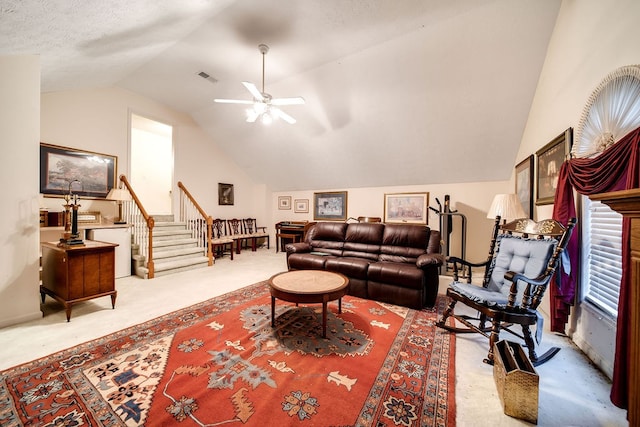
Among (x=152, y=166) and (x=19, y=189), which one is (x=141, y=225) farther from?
(x=152, y=166)

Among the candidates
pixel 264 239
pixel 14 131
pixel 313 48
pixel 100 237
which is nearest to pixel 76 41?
pixel 14 131

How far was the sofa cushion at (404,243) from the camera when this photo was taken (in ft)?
12.1

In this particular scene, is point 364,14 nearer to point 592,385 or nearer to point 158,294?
point 592,385

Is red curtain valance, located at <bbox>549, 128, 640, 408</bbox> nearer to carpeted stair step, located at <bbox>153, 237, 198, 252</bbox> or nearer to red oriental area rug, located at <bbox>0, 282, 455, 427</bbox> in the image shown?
red oriental area rug, located at <bbox>0, 282, 455, 427</bbox>

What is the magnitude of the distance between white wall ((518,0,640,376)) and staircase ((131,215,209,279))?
5.46 meters

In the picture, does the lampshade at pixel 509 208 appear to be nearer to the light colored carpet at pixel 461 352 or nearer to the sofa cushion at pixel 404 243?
the sofa cushion at pixel 404 243

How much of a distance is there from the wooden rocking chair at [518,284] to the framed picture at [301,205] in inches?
196

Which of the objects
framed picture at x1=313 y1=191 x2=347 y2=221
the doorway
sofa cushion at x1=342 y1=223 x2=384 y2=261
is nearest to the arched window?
sofa cushion at x1=342 y1=223 x2=384 y2=261

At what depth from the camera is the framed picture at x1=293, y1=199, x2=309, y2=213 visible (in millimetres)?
7211

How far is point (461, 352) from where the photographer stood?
205 cm

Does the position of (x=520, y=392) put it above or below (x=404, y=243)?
below

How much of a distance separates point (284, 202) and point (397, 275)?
5198 mm

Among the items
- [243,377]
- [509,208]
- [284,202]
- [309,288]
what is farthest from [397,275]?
[284,202]

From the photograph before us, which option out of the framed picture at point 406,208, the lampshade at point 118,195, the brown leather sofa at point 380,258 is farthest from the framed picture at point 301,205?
the lampshade at point 118,195
